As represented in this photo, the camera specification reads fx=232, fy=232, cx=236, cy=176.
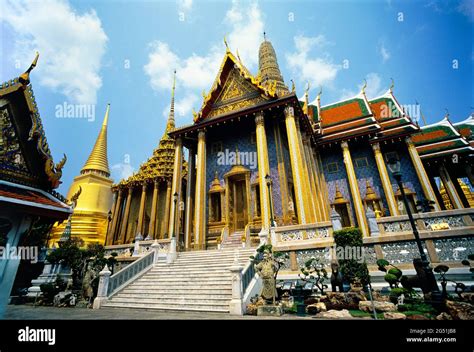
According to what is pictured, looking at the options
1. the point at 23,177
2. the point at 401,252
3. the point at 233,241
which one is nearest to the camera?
the point at 23,177

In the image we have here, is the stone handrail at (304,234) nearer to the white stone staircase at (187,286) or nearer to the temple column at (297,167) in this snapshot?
the white stone staircase at (187,286)

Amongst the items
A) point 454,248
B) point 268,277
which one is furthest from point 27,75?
point 454,248

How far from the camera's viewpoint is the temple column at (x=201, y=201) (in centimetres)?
1220

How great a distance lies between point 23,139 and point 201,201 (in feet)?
26.0

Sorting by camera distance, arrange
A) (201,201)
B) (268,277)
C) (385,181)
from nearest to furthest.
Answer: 1. (268,277)
2. (201,201)
3. (385,181)

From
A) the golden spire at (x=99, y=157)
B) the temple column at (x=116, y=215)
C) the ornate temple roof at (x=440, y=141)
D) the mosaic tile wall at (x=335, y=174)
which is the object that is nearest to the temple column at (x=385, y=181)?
the mosaic tile wall at (x=335, y=174)

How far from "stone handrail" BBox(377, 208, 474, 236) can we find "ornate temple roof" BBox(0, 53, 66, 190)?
35.6 ft

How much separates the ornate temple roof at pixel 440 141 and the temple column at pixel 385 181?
3.59 metres

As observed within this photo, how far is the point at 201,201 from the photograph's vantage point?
1305 cm

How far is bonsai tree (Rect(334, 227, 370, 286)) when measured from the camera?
19.9 feet

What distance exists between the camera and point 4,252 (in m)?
5.64

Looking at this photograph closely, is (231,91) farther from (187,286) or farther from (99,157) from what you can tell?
(99,157)
